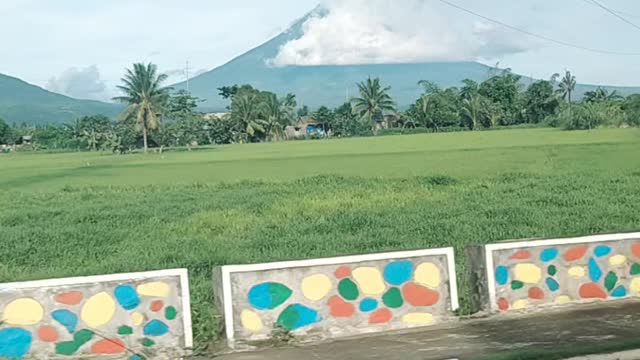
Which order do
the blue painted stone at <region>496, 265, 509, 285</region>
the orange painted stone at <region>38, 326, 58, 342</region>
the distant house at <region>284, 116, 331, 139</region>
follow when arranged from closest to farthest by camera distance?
the orange painted stone at <region>38, 326, 58, 342</region> → the blue painted stone at <region>496, 265, 509, 285</region> → the distant house at <region>284, 116, 331, 139</region>

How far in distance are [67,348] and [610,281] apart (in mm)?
5722

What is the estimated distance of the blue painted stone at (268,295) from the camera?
7797 mm

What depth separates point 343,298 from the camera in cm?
808

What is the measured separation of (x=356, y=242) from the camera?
52.3ft

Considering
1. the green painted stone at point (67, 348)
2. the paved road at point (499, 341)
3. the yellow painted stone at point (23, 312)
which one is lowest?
the paved road at point (499, 341)

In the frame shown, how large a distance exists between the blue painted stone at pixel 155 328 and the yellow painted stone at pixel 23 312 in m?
0.93

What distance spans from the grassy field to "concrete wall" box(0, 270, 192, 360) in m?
0.42

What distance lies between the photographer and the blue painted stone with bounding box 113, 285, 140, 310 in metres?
7.45

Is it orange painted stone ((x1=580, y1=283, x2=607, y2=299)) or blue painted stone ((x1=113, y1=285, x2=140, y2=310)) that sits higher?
blue painted stone ((x1=113, y1=285, x2=140, y2=310))

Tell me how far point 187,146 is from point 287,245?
268 ft

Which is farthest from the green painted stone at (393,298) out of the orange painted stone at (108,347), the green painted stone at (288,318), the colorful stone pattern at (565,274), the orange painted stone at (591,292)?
the orange painted stone at (108,347)

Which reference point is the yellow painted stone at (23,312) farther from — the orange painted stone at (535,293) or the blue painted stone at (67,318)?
the orange painted stone at (535,293)

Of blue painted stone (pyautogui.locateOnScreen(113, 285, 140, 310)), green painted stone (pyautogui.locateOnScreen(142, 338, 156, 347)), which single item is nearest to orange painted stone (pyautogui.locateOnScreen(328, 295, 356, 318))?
green painted stone (pyautogui.locateOnScreen(142, 338, 156, 347))

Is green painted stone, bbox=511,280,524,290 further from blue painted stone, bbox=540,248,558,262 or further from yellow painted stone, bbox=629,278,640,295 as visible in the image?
yellow painted stone, bbox=629,278,640,295
